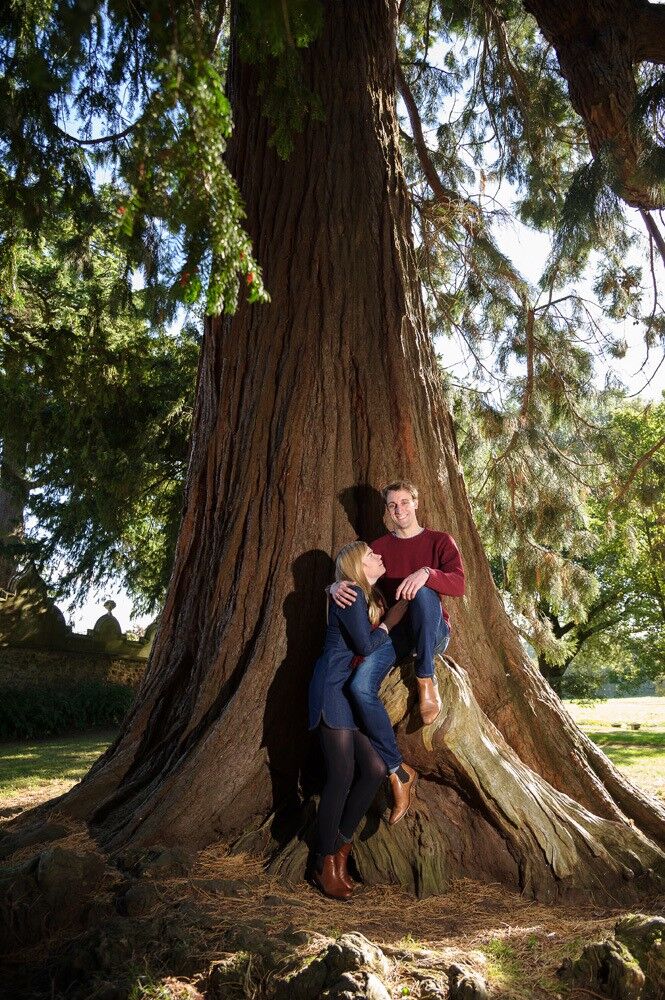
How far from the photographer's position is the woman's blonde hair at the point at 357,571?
3812mm

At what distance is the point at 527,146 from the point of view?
8.27m

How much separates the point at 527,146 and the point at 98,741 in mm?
9756

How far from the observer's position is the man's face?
13.2ft

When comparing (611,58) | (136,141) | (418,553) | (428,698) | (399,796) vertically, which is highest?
(611,58)

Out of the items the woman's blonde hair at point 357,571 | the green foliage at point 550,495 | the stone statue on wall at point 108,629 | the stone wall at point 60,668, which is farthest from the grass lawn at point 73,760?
the woman's blonde hair at point 357,571

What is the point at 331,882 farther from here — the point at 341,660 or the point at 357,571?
the point at 357,571

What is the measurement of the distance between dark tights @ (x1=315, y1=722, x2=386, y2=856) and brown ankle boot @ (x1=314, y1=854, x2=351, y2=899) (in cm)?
5

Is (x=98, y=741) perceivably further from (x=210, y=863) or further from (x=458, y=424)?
(x=210, y=863)

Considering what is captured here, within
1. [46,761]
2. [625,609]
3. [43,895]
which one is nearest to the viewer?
[43,895]

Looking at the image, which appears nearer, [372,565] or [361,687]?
[361,687]

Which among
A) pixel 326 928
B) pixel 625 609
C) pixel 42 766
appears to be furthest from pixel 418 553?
pixel 625 609

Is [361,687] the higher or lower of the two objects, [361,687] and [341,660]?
the lower

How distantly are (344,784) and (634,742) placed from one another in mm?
9605

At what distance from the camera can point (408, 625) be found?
397cm
